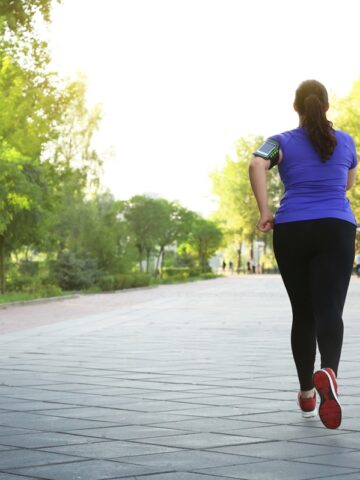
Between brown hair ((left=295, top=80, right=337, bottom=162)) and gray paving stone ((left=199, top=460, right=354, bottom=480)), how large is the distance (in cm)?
181

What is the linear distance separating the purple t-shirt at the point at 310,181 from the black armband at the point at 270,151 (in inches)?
1.3

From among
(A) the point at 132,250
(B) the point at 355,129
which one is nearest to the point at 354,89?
(B) the point at 355,129

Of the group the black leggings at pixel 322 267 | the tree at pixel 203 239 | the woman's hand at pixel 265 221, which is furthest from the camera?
the tree at pixel 203 239

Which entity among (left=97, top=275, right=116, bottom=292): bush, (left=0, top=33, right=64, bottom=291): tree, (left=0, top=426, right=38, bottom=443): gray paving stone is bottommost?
(left=0, top=426, right=38, bottom=443): gray paving stone

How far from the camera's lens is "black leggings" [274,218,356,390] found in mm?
5180

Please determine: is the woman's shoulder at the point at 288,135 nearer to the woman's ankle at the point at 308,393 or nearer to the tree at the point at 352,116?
the woman's ankle at the point at 308,393

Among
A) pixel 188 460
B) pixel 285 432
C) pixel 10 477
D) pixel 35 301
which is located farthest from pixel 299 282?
pixel 35 301

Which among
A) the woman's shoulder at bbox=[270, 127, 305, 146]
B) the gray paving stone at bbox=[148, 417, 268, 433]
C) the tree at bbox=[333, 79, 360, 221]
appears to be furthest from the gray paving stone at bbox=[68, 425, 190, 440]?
the tree at bbox=[333, 79, 360, 221]

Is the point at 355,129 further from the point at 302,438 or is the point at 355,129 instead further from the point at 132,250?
the point at 302,438

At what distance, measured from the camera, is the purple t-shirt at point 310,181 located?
528 centimetres

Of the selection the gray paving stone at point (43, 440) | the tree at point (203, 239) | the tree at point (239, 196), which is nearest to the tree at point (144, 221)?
the tree at point (203, 239)

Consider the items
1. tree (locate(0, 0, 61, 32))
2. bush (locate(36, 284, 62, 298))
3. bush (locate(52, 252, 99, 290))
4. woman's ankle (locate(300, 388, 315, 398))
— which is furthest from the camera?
bush (locate(52, 252, 99, 290))

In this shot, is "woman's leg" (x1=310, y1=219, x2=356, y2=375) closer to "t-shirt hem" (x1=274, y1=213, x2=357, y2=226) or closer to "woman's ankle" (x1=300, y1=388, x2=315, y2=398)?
"t-shirt hem" (x1=274, y1=213, x2=357, y2=226)

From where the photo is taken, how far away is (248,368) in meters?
8.58
